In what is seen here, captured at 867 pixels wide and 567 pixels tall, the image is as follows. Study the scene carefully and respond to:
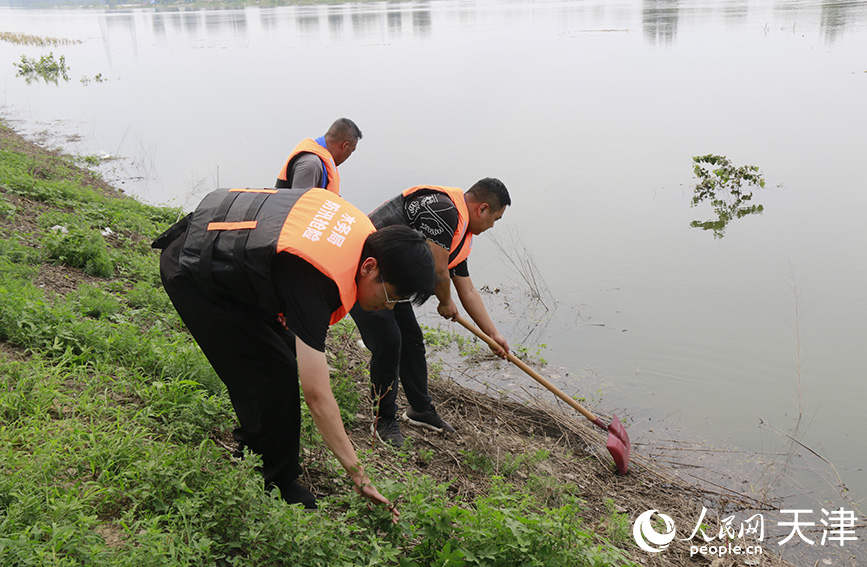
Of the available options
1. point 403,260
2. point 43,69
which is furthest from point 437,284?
point 43,69

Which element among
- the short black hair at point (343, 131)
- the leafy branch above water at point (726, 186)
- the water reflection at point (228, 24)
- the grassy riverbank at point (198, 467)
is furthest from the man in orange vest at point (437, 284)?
the water reflection at point (228, 24)

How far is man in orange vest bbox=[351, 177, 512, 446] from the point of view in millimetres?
3588

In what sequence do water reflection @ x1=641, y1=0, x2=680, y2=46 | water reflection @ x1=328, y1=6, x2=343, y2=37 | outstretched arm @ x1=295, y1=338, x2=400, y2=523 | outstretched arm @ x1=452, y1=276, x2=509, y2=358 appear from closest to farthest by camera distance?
outstretched arm @ x1=295, y1=338, x2=400, y2=523
outstretched arm @ x1=452, y1=276, x2=509, y2=358
water reflection @ x1=641, y1=0, x2=680, y2=46
water reflection @ x1=328, y1=6, x2=343, y2=37

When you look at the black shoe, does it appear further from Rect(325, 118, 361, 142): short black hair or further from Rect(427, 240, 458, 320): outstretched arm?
Rect(325, 118, 361, 142): short black hair

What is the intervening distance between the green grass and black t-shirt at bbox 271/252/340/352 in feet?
2.22

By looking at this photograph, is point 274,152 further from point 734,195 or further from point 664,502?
point 664,502

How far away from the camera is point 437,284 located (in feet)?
12.6

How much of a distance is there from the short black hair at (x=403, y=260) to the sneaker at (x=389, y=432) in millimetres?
1783

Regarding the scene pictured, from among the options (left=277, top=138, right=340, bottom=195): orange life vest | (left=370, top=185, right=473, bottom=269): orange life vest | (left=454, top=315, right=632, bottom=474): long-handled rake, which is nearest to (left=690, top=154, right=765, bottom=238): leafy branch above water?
(left=454, top=315, right=632, bottom=474): long-handled rake

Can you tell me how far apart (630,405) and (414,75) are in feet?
52.3

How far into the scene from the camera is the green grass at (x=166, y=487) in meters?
2.29

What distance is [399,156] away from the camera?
38.3ft

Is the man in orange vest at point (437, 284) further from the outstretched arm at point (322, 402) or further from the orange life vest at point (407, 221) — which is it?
the outstretched arm at point (322, 402)

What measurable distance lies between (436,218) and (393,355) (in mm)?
810
